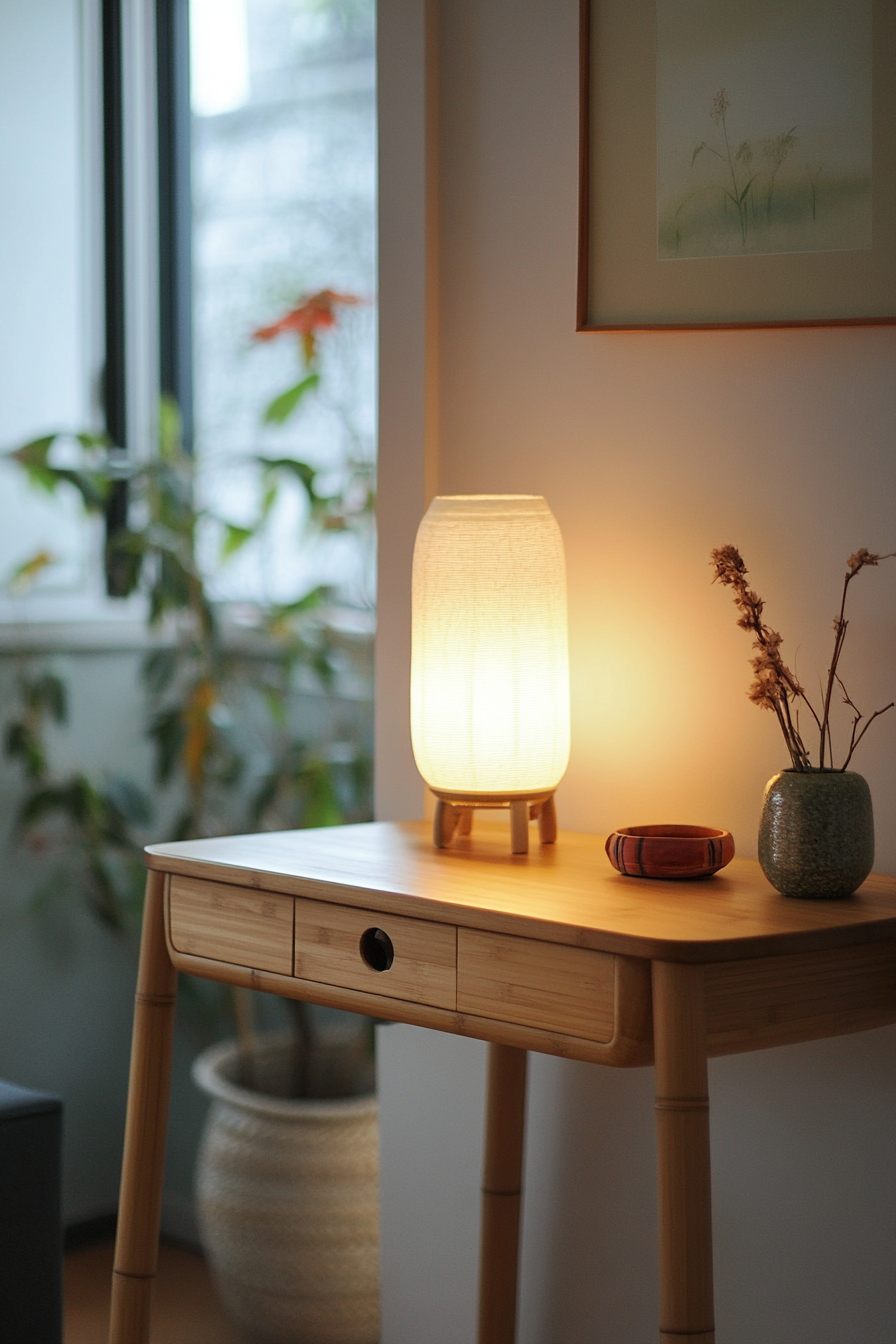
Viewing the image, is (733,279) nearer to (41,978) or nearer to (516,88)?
(516,88)

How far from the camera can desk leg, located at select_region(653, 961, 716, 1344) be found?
1.27 meters

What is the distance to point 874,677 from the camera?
1631mm

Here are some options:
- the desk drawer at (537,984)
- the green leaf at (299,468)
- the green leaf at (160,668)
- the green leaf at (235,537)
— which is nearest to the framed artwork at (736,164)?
the desk drawer at (537,984)

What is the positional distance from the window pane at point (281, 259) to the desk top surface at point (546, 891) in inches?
38.3

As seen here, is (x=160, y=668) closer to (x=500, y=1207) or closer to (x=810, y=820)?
(x=500, y=1207)

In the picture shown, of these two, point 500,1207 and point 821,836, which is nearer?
point 821,836

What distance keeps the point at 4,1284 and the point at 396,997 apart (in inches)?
19.1

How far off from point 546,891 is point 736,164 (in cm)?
78

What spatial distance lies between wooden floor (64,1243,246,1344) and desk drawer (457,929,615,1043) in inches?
49.6

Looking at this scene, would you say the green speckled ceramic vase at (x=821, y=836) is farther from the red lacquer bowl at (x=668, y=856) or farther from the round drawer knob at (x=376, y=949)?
the round drawer knob at (x=376, y=949)

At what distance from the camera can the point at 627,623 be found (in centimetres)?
185

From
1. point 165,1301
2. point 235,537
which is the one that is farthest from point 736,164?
point 165,1301

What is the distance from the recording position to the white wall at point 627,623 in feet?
5.41

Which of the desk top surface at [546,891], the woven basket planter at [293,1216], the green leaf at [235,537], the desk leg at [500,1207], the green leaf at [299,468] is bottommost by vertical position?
the woven basket planter at [293,1216]
